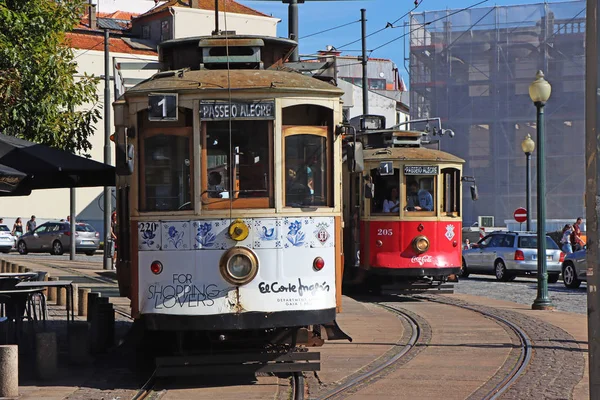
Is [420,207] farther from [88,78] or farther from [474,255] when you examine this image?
[474,255]

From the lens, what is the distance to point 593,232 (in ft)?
20.8

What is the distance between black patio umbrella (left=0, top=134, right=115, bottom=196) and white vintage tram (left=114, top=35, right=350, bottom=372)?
2489 millimetres

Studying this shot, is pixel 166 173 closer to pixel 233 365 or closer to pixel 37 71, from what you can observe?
pixel 233 365

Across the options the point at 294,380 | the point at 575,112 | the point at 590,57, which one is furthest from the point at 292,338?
the point at 575,112

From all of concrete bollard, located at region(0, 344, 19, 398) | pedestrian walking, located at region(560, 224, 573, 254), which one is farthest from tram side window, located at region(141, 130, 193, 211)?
pedestrian walking, located at region(560, 224, 573, 254)

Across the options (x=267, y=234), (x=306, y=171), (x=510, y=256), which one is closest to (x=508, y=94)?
(x=510, y=256)

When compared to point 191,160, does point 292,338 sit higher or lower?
lower

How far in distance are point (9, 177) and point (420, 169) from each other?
9708mm

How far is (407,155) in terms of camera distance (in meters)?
19.6

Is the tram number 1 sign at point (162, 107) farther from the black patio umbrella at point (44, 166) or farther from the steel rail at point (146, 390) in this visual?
the black patio umbrella at point (44, 166)

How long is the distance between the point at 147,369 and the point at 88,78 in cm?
711

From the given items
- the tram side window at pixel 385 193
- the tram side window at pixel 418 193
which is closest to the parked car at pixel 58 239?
the tram side window at pixel 385 193

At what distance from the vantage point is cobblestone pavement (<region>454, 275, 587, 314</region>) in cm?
2041

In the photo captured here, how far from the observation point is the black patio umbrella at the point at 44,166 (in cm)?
1248
